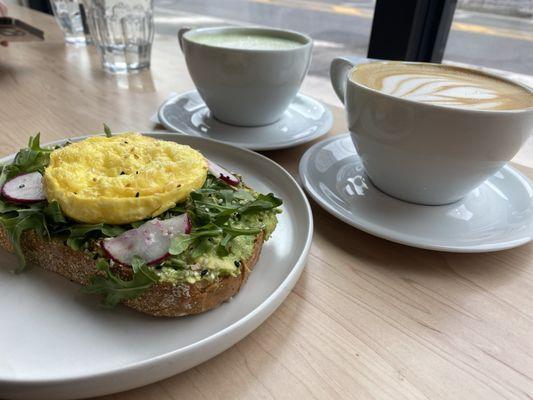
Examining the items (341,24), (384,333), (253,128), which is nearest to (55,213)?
(384,333)

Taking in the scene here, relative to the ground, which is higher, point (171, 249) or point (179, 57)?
point (171, 249)

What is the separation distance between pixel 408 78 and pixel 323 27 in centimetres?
272

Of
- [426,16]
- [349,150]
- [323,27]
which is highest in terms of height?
[426,16]

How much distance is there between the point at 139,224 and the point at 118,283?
9 centimetres

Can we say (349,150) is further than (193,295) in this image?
Yes

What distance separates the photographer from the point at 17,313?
55 cm

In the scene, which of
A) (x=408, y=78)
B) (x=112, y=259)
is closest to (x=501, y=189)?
(x=408, y=78)

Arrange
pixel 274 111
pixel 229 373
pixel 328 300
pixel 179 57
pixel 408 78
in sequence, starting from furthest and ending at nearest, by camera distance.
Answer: pixel 179 57 → pixel 274 111 → pixel 408 78 → pixel 328 300 → pixel 229 373

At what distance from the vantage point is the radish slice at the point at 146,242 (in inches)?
→ 22.1

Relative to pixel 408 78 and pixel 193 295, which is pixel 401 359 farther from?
pixel 408 78

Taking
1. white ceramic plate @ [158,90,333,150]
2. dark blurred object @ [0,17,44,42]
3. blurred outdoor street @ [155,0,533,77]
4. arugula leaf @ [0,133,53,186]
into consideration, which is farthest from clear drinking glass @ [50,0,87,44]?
arugula leaf @ [0,133,53,186]

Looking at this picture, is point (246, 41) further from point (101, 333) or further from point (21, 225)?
point (101, 333)

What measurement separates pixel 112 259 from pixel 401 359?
385 mm

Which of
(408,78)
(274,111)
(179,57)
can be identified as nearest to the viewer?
(408,78)
